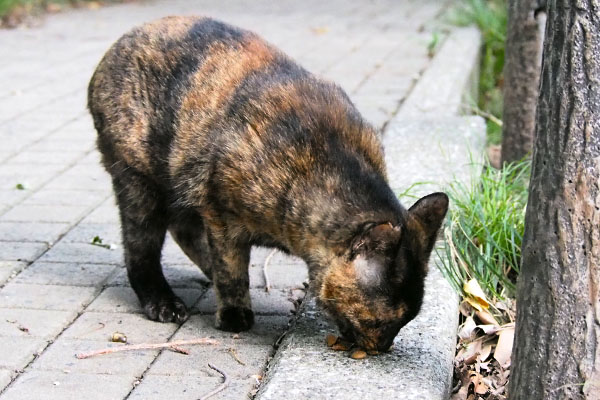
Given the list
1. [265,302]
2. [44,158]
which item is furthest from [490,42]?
[265,302]

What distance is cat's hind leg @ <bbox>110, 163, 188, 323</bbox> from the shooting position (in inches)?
164

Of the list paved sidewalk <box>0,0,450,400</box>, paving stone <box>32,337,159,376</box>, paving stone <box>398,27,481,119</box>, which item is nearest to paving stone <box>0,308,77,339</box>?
paved sidewalk <box>0,0,450,400</box>

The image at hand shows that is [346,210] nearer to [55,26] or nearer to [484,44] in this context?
[484,44]

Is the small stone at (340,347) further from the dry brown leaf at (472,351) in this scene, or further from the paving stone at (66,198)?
the paving stone at (66,198)

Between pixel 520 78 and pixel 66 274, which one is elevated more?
pixel 520 78

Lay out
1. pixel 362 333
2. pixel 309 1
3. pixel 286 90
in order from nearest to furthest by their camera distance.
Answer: pixel 362 333, pixel 286 90, pixel 309 1

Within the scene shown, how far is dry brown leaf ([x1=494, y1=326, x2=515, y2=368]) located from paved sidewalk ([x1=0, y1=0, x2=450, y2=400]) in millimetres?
948

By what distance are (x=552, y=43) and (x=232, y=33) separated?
6.38ft

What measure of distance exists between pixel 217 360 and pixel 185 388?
29cm

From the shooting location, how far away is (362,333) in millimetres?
3391

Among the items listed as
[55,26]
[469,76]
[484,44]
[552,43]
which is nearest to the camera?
[552,43]

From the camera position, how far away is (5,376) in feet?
11.3

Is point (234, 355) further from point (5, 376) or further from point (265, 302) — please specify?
point (5, 376)

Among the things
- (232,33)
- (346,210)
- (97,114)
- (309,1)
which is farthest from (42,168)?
(309,1)
